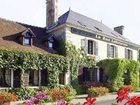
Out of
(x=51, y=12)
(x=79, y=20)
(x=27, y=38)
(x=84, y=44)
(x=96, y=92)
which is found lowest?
(x=96, y=92)

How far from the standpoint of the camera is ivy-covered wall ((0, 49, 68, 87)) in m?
19.0

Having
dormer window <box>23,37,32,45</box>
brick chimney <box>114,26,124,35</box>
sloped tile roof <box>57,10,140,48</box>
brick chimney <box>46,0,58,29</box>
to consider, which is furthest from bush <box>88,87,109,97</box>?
brick chimney <box>114,26,124,35</box>

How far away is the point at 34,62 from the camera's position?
20.4 metres

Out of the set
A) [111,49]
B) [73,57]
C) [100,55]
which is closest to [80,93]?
[73,57]

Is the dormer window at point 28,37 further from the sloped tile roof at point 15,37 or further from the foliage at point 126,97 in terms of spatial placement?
the foliage at point 126,97

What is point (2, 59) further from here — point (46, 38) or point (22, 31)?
point (46, 38)

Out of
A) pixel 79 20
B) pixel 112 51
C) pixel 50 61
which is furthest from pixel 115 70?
pixel 50 61

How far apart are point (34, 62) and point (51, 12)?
26.1 ft

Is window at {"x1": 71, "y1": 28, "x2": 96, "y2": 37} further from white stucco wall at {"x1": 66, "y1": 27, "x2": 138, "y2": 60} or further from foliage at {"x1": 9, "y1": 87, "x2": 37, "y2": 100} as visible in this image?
foliage at {"x1": 9, "y1": 87, "x2": 37, "y2": 100}

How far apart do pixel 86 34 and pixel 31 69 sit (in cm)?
667

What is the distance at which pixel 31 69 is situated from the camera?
20844 millimetres

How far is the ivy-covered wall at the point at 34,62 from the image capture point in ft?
62.3

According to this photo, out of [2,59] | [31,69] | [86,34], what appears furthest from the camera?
[86,34]

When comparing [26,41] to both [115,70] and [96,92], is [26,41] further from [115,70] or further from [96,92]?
[115,70]
